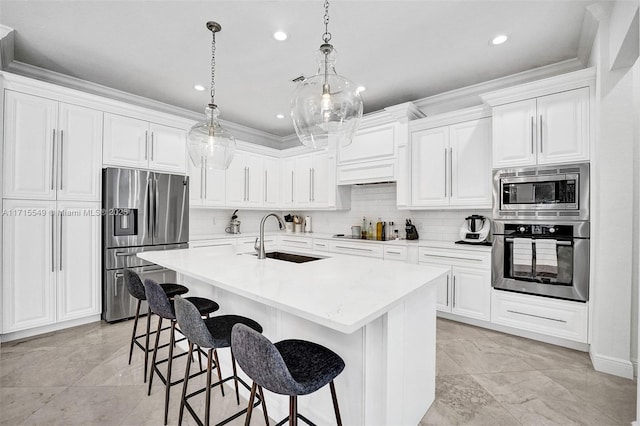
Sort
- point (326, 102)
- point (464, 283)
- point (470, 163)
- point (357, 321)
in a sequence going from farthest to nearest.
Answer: point (470, 163), point (464, 283), point (326, 102), point (357, 321)

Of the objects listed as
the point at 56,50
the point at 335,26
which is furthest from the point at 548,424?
the point at 56,50

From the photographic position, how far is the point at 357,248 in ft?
13.6

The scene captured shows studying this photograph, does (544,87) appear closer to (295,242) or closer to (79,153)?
(295,242)

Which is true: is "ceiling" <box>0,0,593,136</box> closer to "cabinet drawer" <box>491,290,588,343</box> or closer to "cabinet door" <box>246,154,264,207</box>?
"cabinet door" <box>246,154,264,207</box>

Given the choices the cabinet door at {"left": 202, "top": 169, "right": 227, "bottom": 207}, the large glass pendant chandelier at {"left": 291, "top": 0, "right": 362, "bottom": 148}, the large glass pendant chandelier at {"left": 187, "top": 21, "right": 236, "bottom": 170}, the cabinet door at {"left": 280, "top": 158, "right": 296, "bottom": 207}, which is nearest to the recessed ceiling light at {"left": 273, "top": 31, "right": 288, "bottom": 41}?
the large glass pendant chandelier at {"left": 187, "top": 21, "right": 236, "bottom": 170}

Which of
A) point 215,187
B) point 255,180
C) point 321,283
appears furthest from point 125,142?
point 321,283

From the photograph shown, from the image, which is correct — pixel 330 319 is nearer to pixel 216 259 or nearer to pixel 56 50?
pixel 216 259

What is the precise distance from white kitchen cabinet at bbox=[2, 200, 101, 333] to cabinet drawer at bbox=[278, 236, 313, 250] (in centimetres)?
268

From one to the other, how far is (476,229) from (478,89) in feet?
5.62

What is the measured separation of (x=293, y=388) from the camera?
107cm

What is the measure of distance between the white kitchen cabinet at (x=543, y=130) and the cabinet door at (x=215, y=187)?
3630 mm

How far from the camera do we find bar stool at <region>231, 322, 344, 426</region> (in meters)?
1.06

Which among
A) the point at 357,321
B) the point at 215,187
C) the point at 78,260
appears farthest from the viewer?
the point at 215,187

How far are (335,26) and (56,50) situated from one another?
2705mm
